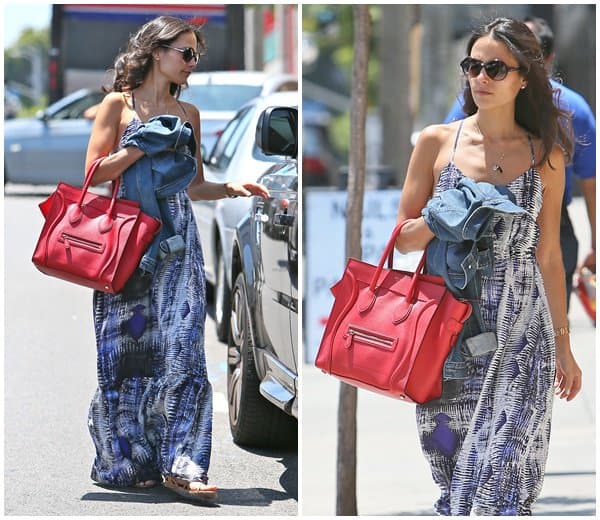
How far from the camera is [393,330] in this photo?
4230 millimetres

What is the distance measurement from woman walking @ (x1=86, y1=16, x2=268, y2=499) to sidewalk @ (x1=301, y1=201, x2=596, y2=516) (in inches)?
38.6

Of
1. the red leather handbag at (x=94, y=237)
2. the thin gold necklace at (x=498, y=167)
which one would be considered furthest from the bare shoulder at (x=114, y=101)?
the thin gold necklace at (x=498, y=167)

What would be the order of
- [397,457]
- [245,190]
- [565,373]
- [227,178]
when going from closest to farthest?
[565,373], [245,190], [227,178], [397,457]

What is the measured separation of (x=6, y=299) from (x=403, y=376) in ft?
8.22

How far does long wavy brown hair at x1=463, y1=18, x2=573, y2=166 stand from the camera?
4324 millimetres

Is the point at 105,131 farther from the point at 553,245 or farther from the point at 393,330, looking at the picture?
the point at 553,245

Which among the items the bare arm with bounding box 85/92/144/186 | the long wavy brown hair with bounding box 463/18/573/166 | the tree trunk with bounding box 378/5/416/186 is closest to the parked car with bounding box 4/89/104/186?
the bare arm with bounding box 85/92/144/186

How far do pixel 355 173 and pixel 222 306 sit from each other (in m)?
1.51

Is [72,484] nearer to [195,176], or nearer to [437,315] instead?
[195,176]

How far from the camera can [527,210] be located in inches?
168

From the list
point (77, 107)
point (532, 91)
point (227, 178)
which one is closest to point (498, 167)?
point (532, 91)

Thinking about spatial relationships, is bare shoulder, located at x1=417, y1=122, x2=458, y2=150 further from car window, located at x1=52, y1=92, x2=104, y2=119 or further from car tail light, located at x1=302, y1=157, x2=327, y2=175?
car tail light, located at x1=302, y1=157, x2=327, y2=175

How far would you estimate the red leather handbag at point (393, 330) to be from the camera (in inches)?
164

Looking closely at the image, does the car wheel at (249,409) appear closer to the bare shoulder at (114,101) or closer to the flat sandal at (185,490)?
the flat sandal at (185,490)
